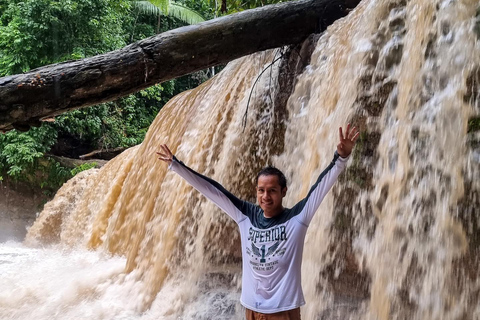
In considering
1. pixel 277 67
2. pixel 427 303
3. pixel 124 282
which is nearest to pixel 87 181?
pixel 124 282

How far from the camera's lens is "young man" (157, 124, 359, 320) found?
1.80 m

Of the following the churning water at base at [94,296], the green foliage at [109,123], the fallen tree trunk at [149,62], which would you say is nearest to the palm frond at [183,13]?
the green foliage at [109,123]

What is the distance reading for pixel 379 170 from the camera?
3.01 m

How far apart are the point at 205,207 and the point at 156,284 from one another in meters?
0.87

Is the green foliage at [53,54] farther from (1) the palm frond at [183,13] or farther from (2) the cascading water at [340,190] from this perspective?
(2) the cascading water at [340,190]

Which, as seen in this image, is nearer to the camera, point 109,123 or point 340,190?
point 340,190

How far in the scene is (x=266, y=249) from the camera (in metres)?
1.85

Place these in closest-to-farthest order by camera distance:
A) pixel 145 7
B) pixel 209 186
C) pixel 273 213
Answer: pixel 273 213, pixel 209 186, pixel 145 7

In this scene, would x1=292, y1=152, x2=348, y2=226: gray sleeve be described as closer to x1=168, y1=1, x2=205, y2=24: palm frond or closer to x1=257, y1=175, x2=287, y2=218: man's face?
x1=257, y1=175, x2=287, y2=218: man's face

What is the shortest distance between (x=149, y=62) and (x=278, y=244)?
2001 mm

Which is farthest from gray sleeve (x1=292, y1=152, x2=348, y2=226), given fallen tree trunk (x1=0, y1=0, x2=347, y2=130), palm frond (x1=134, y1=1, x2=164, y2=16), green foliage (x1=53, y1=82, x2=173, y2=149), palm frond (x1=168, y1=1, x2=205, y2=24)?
palm frond (x1=168, y1=1, x2=205, y2=24)

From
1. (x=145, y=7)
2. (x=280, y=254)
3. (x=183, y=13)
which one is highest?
(x=183, y=13)

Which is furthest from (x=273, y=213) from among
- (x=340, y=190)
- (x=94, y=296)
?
(x=94, y=296)

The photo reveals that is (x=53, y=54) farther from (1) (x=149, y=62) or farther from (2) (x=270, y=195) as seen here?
(2) (x=270, y=195)
